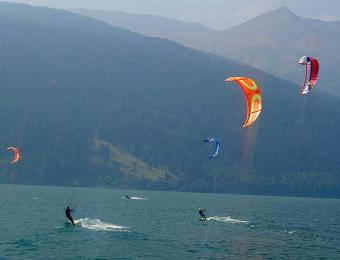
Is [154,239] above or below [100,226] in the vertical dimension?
below

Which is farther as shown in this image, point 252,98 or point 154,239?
point 154,239

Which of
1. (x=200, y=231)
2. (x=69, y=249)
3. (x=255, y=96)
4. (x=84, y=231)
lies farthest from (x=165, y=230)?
(x=255, y=96)

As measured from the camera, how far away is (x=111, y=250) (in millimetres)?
55531

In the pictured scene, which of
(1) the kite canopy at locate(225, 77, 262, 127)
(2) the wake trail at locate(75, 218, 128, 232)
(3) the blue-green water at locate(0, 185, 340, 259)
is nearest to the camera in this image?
(3) the blue-green water at locate(0, 185, 340, 259)

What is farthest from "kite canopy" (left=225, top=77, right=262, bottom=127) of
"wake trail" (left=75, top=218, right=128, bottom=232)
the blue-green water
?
"wake trail" (left=75, top=218, right=128, bottom=232)

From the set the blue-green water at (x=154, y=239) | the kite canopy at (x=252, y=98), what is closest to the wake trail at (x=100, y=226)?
the blue-green water at (x=154, y=239)

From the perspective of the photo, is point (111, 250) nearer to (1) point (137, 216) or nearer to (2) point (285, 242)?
(2) point (285, 242)

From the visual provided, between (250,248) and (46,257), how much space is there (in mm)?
21708

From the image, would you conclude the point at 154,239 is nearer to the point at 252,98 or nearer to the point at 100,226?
the point at 100,226

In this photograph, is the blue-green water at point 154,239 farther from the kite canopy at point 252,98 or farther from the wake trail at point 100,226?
the kite canopy at point 252,98

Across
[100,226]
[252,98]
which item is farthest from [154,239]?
[252,98]

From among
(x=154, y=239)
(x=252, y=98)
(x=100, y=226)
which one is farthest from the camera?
(x=100, y=226)

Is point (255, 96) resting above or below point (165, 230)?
above

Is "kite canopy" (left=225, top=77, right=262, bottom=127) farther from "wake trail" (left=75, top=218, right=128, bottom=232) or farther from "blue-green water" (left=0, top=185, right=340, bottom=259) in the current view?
"wake trail" (left=75, top=218, right=128, bottom=232)
